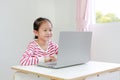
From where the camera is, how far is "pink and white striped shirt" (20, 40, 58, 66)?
5.48ft

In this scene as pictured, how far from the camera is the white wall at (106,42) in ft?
7.85

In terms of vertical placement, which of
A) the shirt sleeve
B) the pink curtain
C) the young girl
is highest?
the pink curtain

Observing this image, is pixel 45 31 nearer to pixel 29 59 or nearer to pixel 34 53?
pixel 34 53

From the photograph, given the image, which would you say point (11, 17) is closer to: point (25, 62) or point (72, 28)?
point (72, 28)

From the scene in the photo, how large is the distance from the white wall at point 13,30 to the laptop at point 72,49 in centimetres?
126

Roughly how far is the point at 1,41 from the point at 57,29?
931 millimetres

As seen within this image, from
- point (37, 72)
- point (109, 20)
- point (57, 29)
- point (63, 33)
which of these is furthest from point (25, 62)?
point (57, 29)

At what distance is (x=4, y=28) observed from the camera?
2.71 m

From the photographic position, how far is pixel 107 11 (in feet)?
8.79

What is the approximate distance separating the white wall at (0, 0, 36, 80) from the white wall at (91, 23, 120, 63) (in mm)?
970

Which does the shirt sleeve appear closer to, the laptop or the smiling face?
the laptop

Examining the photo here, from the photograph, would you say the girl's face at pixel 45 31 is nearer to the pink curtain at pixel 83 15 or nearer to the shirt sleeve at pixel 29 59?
the shirt sleeve at pixel 29 59

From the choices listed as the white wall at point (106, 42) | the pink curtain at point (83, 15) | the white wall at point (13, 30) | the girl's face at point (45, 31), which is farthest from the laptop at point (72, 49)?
the white wall at point (13, 30)

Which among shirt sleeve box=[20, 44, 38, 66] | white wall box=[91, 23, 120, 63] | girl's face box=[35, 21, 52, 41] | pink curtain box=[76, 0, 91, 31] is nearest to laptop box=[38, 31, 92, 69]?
shirt sleeve box=[20, 44, 38, 66]
